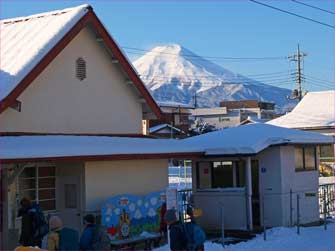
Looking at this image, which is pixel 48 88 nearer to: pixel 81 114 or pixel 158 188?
pixel 81 114

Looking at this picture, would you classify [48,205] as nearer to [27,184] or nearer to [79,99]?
[27,184]

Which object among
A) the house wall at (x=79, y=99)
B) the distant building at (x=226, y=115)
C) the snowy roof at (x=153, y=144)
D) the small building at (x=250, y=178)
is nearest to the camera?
the snowy roof at (x=153, y=144)

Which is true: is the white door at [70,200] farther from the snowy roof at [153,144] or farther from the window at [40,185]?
the snowy roof at [153,144]

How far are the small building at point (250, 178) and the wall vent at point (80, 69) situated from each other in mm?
3669

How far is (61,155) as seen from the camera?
1297cm

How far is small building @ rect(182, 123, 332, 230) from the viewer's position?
1820 centimetres

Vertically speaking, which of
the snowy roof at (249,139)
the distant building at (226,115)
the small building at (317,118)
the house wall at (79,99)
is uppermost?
the distant building at (226,115)

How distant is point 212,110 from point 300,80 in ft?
141

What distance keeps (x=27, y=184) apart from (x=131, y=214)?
2.53m

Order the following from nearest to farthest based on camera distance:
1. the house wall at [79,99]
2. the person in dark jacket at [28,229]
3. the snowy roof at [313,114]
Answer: the person in dark jacket at [28,229] → the house wall at [79,99] → the snowy roof at [313,114]

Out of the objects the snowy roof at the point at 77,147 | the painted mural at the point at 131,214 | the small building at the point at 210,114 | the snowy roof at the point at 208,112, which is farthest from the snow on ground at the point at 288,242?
the snowy roof at the point at 208,112

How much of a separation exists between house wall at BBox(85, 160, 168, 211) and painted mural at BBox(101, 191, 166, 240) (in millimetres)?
529

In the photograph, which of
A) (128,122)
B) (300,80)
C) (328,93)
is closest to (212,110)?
(300,80)

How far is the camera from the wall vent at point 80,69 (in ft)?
56.0
